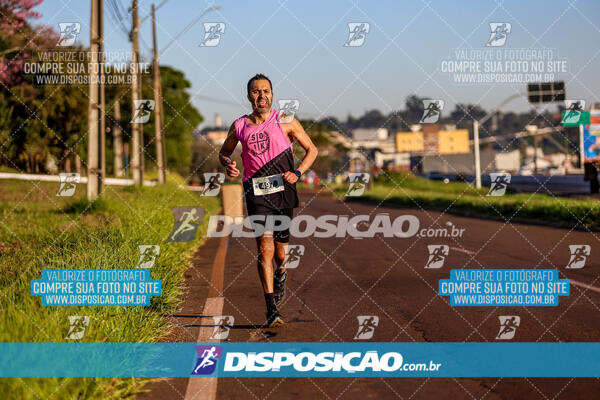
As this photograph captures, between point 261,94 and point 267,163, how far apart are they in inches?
24.4

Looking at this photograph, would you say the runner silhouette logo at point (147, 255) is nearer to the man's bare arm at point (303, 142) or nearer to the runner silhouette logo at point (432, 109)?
the man's bare arm at point (303, 142)

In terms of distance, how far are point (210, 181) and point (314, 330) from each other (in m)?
7.98

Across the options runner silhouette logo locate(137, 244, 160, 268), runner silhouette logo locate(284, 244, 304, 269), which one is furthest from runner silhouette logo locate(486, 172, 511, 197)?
runner silhouette logo locate(137, 244, 160, 268)

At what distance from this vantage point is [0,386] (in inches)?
155

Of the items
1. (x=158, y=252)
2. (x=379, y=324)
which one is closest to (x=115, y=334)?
(x=379, y=324)

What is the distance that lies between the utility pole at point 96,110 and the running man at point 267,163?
11.7 metres

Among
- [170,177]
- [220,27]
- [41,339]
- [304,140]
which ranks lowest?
[170,177]

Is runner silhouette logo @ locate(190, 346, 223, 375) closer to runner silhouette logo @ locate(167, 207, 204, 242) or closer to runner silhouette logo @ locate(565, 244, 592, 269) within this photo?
runner silhouette logo @ locate(565, 244, 592, 269)

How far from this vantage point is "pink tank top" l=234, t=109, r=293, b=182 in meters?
6.33

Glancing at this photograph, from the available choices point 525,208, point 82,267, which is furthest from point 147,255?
point 525,208

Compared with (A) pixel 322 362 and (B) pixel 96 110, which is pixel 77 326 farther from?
(B) pixel 96 110

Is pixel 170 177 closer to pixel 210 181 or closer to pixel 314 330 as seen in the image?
pixel 210 181

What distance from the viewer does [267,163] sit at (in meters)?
6.37

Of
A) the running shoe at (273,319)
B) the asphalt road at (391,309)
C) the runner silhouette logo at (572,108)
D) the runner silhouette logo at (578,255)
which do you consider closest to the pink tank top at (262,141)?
the running shoe at (273,319)
